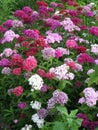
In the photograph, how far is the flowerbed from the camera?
150 inches

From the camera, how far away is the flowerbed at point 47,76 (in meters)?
3.81

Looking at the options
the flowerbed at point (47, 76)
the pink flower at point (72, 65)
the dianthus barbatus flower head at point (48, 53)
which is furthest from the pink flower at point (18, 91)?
the pink flower at point (72, 65)

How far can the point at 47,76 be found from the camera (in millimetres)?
4027

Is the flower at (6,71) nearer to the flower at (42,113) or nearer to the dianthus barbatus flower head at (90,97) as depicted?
the flower at (42,113)

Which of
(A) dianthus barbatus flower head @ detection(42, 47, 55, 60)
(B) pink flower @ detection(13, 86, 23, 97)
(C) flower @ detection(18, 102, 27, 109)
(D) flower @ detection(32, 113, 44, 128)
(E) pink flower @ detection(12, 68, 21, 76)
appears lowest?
(D) flower @ detection(32, 113, 44, 128)

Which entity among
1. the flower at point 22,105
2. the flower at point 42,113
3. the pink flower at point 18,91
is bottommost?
the flower at point 22,105

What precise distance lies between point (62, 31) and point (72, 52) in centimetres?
71

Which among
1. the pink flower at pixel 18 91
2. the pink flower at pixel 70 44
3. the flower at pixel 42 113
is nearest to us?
the flower at pixel 42 113

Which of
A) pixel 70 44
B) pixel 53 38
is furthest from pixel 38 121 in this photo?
pixel 53 38

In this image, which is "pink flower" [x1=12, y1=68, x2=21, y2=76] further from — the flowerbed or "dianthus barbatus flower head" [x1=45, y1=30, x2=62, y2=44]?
"dianthus barbatus flower head" [x1=45, y1=30, x2=62, y2=44]

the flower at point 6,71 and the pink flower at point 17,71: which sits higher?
→ the pink flower at point 17,71

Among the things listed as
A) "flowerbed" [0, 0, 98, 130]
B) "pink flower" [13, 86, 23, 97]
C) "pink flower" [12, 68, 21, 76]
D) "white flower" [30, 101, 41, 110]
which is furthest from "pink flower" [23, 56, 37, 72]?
"white flower" [30, 101, 41, 110]

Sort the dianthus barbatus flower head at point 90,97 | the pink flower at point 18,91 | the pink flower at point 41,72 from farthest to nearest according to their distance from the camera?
1. the pink flower at point 41,72
2. the pink flower at point 18,91
3. the dianthus barbatus flower head at point 90,97

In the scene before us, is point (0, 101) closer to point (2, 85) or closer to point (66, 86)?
point (2, 85)
